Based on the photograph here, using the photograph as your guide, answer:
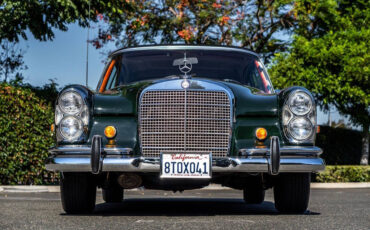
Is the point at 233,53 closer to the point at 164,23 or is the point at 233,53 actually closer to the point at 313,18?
the point at 164,23

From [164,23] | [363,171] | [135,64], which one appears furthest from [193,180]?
[164,23]

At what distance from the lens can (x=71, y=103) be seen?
643cm

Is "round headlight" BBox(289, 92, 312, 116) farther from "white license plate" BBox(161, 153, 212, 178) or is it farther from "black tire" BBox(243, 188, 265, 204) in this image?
"black tire" BBox(243, 188, 265, 204)

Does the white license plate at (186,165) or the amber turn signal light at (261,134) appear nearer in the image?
the white license plate at (186,165)

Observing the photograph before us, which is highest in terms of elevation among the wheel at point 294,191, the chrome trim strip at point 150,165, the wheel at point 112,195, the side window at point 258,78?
the side window at point 258,78

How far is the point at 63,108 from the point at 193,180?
142cm

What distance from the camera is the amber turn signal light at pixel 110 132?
638 cm

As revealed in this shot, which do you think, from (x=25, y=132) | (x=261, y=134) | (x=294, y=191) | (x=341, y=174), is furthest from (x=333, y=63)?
(x=261, y=134)

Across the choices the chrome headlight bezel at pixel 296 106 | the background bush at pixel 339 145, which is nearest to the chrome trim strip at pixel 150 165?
the chrome headlight bezel at pixel 296 106

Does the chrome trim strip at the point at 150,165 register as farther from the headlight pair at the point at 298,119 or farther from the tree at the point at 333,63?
the tree at the point at 333,63

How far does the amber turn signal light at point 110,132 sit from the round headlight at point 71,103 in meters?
0.33

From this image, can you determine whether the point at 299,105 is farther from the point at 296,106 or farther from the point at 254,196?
the point at 254,196

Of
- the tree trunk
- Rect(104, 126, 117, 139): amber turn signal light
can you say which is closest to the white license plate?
Rect(104, 126, 117, 139): amber turn signal light

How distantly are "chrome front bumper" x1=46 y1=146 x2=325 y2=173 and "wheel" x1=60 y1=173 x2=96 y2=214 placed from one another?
326 mm
